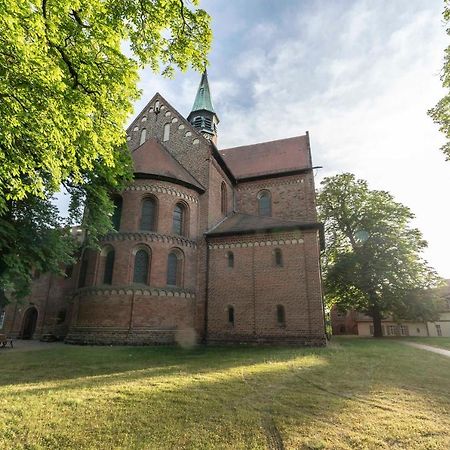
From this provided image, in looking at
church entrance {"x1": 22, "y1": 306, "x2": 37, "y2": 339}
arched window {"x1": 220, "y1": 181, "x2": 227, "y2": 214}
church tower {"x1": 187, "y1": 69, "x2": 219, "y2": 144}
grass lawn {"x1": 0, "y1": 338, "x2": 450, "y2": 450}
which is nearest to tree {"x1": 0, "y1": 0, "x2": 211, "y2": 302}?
grass lawn {"x1": 0, "y1": 338, "x2": 450, "y2": 450}

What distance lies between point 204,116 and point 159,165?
13.0m

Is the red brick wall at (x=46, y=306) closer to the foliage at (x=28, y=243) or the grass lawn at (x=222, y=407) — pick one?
the foliage at (x=28, y=243)

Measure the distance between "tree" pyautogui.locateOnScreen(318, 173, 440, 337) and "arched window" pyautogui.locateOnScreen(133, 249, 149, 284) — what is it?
17.1 m

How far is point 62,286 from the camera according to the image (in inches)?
881

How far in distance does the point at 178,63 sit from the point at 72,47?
2.30 m

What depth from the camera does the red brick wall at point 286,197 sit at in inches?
827

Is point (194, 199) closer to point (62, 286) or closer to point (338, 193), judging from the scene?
point (62, 286)

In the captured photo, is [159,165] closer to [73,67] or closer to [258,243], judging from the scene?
[258,243]

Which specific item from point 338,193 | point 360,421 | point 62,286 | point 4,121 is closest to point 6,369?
point 4,121

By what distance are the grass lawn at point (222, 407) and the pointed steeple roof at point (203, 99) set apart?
83.0 ft

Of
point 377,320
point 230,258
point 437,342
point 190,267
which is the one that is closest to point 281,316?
point 230,258

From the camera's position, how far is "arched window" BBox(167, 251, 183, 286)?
16.7 m

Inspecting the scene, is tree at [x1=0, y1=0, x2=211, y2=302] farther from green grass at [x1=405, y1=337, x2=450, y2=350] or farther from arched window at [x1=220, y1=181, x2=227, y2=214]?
green grass at [x1=405, y1=337, x2=450, y2=350]

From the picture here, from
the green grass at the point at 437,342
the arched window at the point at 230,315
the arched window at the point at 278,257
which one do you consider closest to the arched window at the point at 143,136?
the arched window at the point at 278,257
